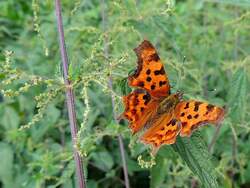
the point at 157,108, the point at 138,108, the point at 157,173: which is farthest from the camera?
the point at 157,173

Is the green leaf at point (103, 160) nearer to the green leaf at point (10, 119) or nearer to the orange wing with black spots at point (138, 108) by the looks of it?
the green leaf at point (10, 119)

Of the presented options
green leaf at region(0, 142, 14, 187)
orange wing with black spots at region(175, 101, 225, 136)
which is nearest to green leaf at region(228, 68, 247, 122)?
orange wing with black spots at region(175, 101, 225, 136)

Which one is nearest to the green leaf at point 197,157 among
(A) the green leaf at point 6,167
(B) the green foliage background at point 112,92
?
(B) the green foliage background at point 112,92

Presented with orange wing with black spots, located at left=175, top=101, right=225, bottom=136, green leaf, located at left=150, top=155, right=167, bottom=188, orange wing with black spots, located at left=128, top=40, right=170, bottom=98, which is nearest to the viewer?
orange wing with black spots, located at left=175, top=101, right=225, bottom=136

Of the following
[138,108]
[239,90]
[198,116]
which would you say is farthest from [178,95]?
[239,90]

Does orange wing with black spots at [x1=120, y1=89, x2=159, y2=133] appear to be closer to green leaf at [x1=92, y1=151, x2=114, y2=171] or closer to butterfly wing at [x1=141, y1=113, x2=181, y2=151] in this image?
butterfly wing at [x1=141, y1=113, x2=181, y2=151]

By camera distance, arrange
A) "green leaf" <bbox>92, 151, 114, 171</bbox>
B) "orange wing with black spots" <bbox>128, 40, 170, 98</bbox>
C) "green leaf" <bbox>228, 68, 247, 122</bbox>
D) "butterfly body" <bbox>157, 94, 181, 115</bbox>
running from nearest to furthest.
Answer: "orange wing with black spots" <bbox>128, 40, 170, 98</bbox>
"butterfly body" <bbox>157, 94, 181, 115</bbox>
"green leaf" <bbox>228, 68, 247, 122</bbox>
"green leaf" <bbox>92, 151, 114, 171</bbox>

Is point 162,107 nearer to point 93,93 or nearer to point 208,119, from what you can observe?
point 208,119

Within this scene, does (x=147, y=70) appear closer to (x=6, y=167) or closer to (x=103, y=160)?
(x=103, y=160)
